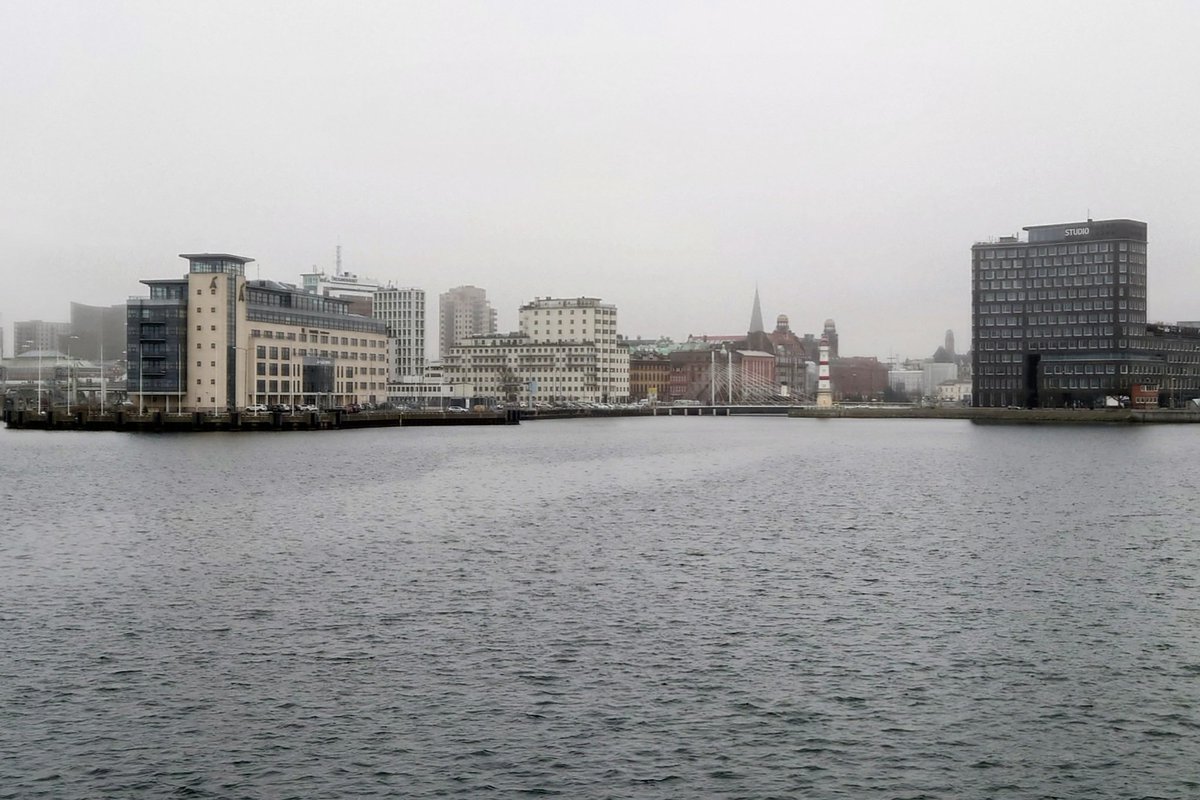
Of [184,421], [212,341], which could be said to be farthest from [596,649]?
[212,341]

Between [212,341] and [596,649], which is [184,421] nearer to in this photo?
[212,341]

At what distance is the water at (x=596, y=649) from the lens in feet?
66.3

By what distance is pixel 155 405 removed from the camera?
152 metres

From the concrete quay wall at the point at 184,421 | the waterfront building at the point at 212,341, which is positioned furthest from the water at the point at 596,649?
the waterfront building at the point at 212,341

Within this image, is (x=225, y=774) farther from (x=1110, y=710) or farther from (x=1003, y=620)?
(x=1003, y=620)

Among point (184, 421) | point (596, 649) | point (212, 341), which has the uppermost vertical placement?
point (212, 341)

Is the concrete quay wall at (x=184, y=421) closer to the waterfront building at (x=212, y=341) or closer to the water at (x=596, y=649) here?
the waterfront building at (x=212, y=341)

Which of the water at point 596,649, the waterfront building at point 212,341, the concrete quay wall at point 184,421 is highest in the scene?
the waterfront building at point 212,341

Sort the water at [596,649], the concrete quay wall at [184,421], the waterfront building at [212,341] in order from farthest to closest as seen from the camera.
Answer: the waterfront building at [212,341] → the concrete quay wall at [184,421] → the water at [596,649]

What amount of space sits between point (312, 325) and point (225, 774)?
156003 mm

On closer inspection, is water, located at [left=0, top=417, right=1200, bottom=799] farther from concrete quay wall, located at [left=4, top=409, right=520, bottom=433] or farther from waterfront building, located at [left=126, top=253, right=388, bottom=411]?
waterfront building, located at [left=126, top=253, right=388, bottom=411]

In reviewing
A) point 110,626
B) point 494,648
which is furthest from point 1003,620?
point 110,626

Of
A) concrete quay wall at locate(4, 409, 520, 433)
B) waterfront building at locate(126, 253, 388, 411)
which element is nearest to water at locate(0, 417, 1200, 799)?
concrete quay wall at locate(4, 409, 520, 433)

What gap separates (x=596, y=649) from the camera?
27.8m
